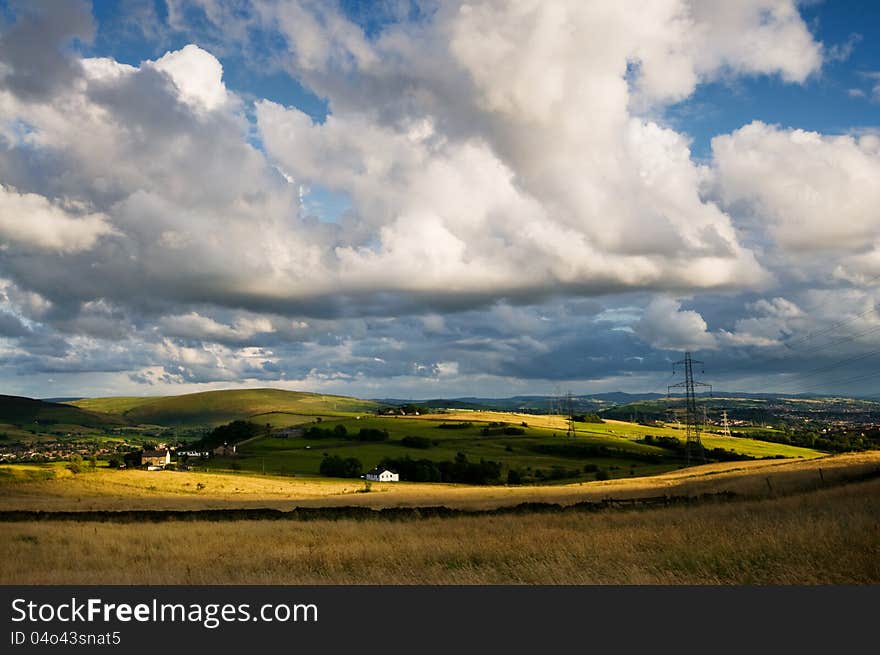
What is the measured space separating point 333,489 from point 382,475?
3443cm

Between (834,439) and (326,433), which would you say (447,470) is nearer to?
(326,433)

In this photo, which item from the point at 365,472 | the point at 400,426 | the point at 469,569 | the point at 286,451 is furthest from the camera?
the point at 400,426

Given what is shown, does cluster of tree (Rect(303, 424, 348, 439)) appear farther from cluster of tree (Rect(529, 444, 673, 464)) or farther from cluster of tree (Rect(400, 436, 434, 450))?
cluster of tree (Rect(529, 444, 673, 464))

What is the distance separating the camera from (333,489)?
277ft

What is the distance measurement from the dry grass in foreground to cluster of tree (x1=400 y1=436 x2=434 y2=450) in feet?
412

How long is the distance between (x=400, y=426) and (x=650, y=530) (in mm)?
173309

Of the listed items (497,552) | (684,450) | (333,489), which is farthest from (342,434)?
(497,552)

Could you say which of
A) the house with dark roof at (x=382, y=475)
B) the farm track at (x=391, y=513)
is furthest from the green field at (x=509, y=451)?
the farm track at (x=391, y=513)

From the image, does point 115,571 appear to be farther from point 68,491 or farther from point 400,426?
point 400,426

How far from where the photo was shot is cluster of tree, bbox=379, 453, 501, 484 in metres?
116

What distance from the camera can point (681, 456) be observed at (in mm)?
136500

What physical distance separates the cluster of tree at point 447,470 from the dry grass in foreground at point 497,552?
88193 mm

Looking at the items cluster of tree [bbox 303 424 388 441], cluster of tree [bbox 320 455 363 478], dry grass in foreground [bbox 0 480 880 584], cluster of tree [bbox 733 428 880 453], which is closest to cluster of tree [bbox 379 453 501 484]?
cluster of tree [bbox 320 455 363 478]
